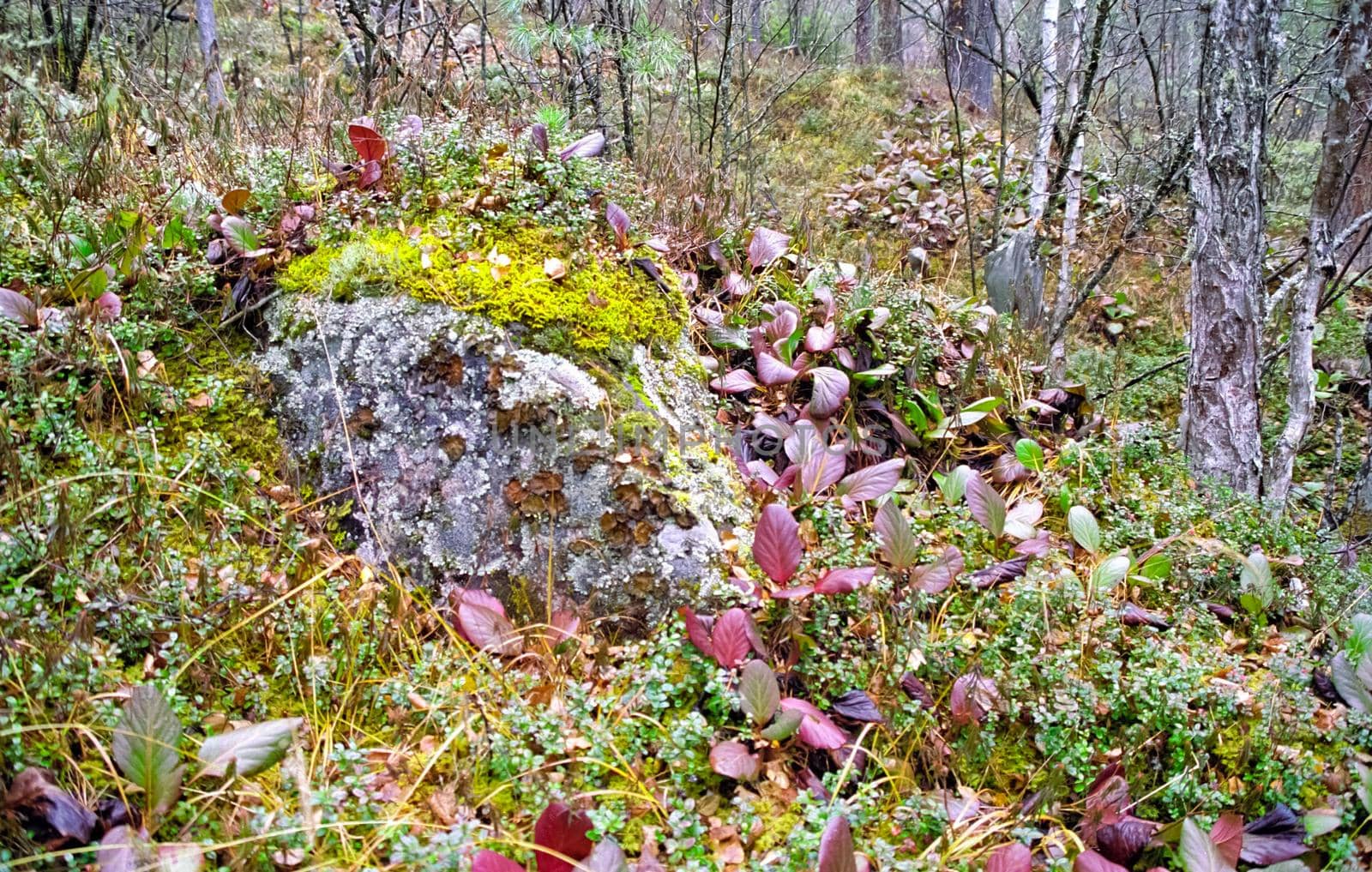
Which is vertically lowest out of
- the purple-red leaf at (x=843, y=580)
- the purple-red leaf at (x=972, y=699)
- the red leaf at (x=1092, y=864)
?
the red leaf at (x=1092, y=864)

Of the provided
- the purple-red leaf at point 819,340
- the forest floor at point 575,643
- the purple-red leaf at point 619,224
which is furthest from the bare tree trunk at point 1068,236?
the purple-red leaf at point 619,224

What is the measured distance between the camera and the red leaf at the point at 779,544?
2238mm

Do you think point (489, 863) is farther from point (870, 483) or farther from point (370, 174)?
point (370, 174)

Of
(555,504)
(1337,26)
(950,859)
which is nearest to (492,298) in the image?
(555,504)

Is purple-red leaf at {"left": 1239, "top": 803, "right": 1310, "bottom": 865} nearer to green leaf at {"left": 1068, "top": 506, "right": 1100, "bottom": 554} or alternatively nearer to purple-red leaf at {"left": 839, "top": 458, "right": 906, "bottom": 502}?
green leaf at {"left": 1068, "top": 506, "right": 1100, "bottom": 554}

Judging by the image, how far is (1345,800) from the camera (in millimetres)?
2061

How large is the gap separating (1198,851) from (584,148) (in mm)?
2862

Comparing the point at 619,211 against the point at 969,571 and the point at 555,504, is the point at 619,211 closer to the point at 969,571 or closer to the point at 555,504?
the point at 555,504

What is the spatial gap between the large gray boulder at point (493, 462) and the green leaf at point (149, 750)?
84 cm

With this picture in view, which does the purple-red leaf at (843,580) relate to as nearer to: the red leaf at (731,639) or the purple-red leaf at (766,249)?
the red leaf at (731,639)

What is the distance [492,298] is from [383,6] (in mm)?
4169

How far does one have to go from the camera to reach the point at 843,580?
7.29ft

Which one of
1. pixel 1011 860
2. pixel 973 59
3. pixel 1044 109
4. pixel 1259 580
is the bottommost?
pixel 1011 860

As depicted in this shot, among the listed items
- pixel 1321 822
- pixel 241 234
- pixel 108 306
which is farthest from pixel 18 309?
pixel 1321 822
